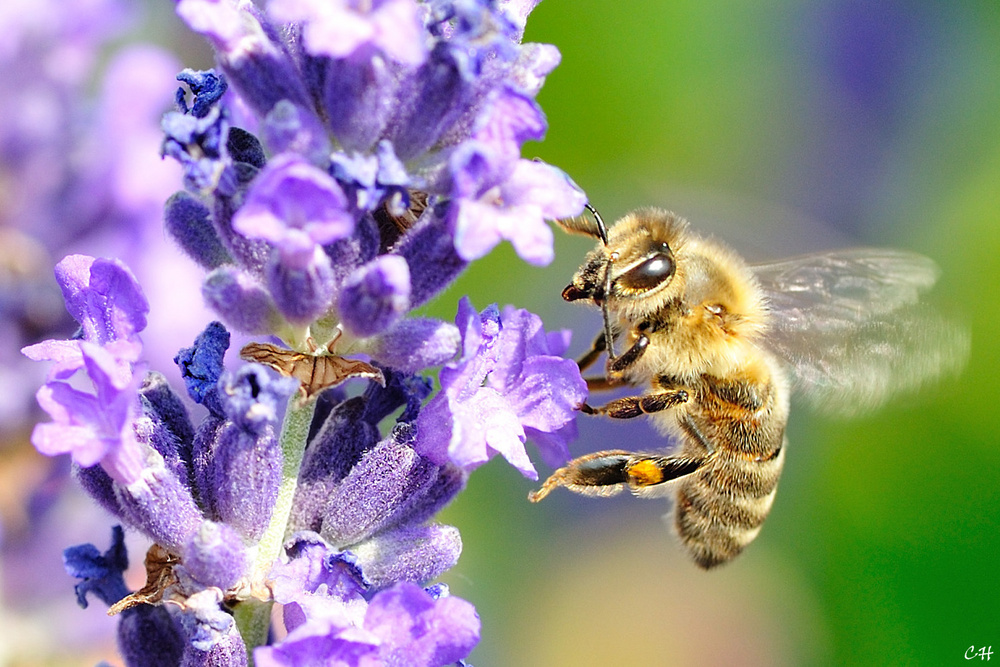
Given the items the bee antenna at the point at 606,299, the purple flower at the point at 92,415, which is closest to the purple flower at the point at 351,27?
the purple flower at the point at 92,415

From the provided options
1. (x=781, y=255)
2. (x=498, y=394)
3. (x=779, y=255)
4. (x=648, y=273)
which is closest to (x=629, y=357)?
(x=648, y=273)

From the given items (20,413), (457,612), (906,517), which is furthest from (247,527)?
(906,517)

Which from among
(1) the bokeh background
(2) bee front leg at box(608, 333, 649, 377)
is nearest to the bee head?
(2) bee front leg at box(608, 333, 649, 377)

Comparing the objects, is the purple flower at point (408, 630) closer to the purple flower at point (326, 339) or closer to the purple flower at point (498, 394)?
the purple flower at point (326, 339)

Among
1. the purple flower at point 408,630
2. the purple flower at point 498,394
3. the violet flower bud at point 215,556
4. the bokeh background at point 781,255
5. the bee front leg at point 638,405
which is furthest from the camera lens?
the bokeh background at point 781,255

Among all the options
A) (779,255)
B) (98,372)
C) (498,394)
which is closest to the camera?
(98,372)

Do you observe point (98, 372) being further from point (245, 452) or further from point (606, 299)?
point (606, 299)

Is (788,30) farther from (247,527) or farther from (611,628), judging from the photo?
(247,527)
